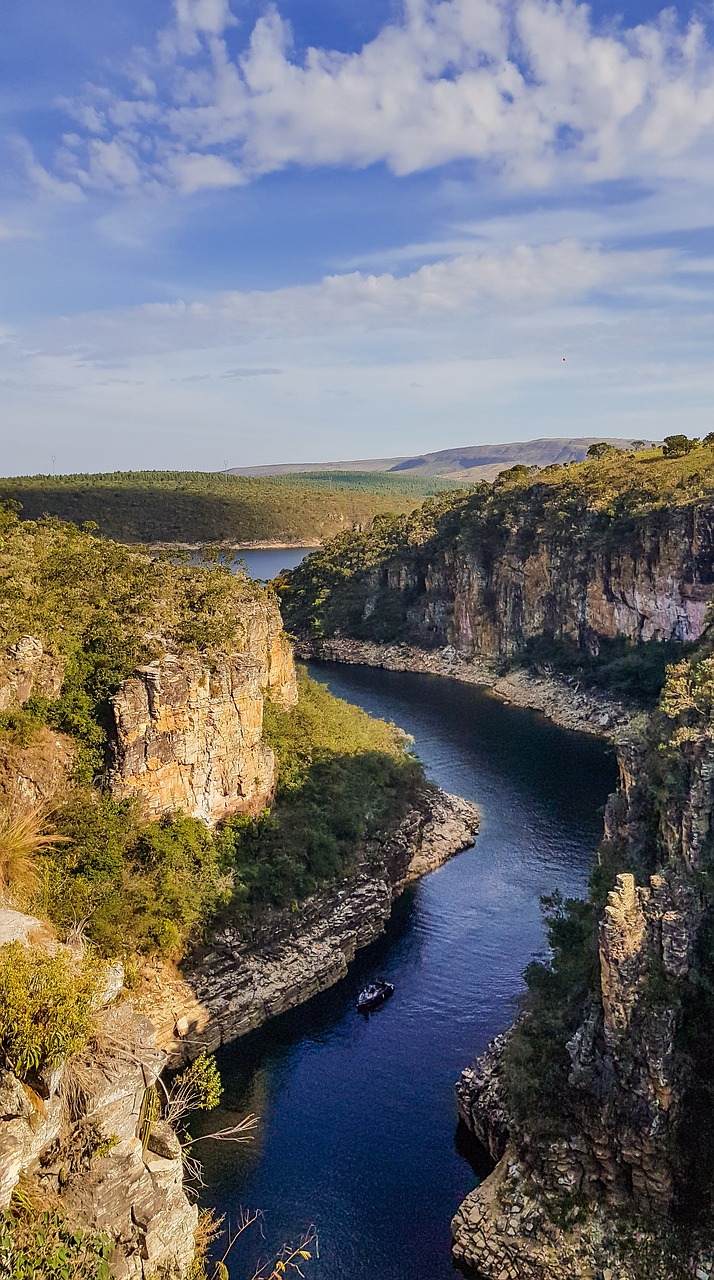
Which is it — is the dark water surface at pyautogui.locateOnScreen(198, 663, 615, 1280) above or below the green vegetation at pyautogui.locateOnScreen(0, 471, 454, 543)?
below

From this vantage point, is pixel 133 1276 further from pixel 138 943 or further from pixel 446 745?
pixel 446 745

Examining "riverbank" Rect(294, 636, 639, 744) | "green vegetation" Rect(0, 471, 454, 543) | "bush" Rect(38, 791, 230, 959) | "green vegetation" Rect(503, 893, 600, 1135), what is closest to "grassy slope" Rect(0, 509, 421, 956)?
"bush" Rect(38, 791, 230, 959)

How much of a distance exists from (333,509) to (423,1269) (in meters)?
151

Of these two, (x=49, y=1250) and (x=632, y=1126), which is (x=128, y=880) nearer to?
(x=632, y=1126)

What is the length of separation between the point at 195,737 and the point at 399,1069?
511 inches

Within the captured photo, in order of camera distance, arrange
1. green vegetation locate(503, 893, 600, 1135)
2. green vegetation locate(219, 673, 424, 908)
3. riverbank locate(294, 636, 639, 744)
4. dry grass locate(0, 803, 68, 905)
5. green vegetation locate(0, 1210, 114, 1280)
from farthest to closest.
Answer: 1. riverbank locate(294, 636, 639, 744)
2. green vegetation locate(219, 673, 424, 908)
3. dry grass locate(0, 803, 68, 905)
4. green vegetation locate(503, 893, 600, 1135)
5. green vegetation locate(0, 1210, 114, 1280)

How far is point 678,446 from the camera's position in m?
76.9

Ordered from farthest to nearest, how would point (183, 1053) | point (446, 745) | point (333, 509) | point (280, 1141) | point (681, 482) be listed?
point (333, 509), point (681, 482), point (446, 745), point (183, 1053), point (280, 1141)

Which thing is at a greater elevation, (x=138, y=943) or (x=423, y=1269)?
(x=138, y=943)

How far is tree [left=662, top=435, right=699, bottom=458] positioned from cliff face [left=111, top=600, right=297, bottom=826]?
5064cm

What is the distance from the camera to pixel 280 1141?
24.9 metres

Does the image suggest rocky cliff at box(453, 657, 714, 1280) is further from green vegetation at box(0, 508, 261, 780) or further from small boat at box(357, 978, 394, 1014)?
green vegetation at box(0, 508, 261, 780)

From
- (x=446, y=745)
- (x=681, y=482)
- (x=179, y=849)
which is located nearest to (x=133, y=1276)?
(x=179, y=849)

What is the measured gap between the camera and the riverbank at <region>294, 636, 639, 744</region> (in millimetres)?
60969
